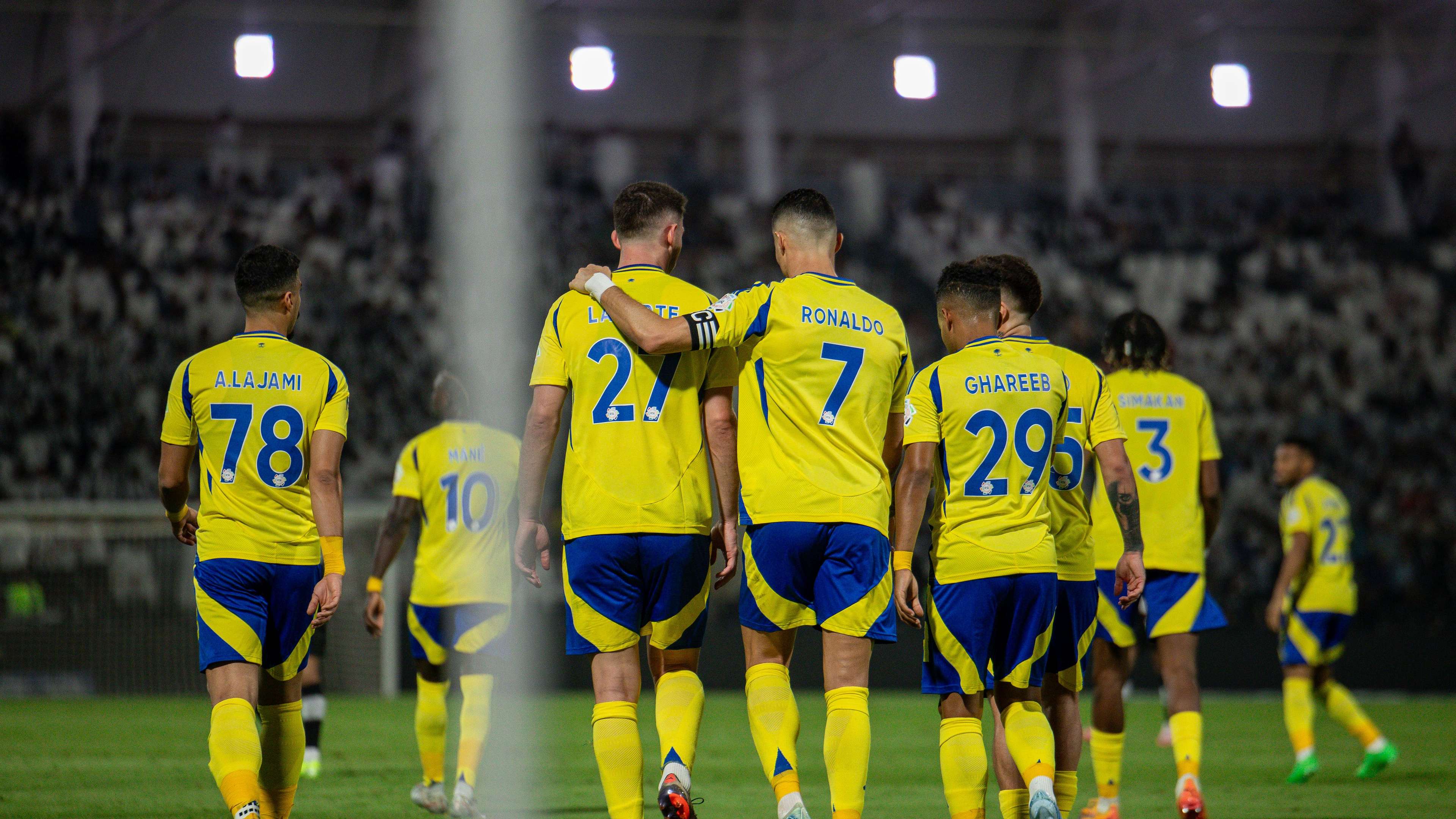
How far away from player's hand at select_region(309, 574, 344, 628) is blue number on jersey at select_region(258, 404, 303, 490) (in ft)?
1.18

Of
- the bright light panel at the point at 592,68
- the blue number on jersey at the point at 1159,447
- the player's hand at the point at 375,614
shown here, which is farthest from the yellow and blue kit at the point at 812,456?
the bright light panel at the point at 592,68

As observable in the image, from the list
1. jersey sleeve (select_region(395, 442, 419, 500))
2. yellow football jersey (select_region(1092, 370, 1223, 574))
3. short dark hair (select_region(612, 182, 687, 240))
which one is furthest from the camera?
jersey sleeve (select_region(395, 442, 419, 500))

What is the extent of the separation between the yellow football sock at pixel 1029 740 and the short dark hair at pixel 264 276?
2.69m

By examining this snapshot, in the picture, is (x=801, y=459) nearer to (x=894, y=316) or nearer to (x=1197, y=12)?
(x=894, y=316)

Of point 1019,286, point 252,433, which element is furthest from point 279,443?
point 1019,286

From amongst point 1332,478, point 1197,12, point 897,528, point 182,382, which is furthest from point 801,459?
point 1197,12

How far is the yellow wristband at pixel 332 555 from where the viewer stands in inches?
188

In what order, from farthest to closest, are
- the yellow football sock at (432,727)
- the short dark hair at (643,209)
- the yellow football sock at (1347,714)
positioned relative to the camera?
the yellow football sock at (1347,714)
the yellow football sock at (432,727)
the short dark hair at (643,209)

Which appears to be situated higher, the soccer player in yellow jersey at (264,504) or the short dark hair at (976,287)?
the short dark hair at (976,287)

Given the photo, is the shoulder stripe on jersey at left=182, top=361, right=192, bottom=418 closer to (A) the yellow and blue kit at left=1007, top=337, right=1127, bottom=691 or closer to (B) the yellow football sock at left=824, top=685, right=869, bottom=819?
(B) the yellow football sock at left=824, top=685, right=869, bottom=819

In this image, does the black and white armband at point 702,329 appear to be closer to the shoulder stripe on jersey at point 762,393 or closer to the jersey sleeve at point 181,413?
the shoulder stripe on jersey at point 762,393

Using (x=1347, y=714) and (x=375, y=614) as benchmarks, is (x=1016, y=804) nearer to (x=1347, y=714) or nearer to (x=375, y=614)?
(x=375, y=614)

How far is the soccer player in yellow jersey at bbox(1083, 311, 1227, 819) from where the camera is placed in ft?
19.8

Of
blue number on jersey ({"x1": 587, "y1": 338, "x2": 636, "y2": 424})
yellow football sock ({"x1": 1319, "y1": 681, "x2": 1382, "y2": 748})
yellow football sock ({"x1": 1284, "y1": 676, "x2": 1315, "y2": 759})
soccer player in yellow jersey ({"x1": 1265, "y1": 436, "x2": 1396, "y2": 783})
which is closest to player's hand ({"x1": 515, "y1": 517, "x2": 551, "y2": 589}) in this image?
blue number on jersey ({"x1": 587, "y1": 338, "x2": 636, "y2": 424})
